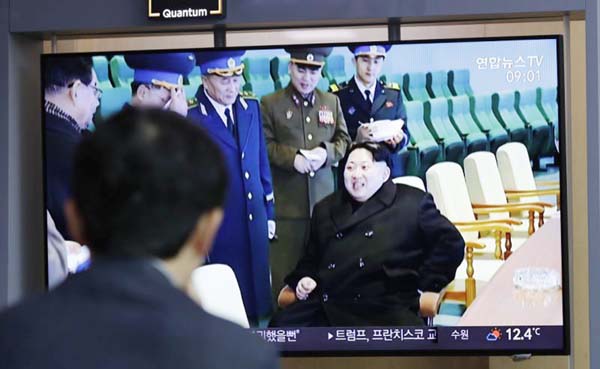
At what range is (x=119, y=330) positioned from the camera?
52.4 inches

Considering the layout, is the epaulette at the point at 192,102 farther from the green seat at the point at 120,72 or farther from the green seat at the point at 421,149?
the green seat at the point at 421,149

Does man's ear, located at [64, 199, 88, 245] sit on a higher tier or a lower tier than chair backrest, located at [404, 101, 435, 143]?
lower

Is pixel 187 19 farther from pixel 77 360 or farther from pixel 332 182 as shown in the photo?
pixel 77 360

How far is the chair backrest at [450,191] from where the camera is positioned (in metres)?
4.87

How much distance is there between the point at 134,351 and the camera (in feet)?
4.37

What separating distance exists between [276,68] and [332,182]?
21.1 inches

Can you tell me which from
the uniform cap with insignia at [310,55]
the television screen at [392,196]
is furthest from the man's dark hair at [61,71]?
the uniform cap with insignia at [310,55]

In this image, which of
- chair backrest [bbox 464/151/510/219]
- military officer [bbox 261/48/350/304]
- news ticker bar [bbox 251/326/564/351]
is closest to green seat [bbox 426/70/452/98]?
chair backrest [bbox 464/151/510/219]

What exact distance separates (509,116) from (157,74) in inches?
58.5

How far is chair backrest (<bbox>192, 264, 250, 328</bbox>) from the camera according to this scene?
16.2 ft

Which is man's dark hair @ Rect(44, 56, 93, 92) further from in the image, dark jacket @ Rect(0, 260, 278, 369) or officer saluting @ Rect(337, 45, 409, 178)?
dark jacket @ Rect(0, 260, 278, 369)

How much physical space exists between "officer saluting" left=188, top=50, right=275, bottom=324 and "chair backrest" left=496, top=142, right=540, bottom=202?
970 mm

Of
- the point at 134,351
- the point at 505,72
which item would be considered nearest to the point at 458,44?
the point at 505,72

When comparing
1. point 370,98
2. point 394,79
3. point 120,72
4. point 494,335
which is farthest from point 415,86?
point 120,72
